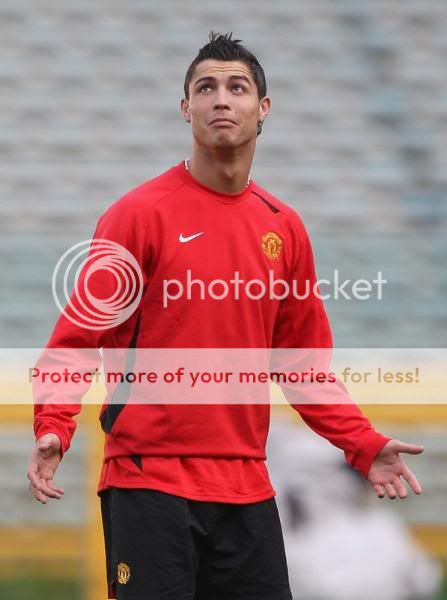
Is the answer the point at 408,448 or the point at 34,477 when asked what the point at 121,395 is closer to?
the point at 34,477

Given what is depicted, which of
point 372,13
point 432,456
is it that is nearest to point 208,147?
point 432,456

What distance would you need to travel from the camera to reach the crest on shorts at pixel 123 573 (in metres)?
2.77

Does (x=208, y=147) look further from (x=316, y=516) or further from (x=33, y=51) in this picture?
(x=33, y=51)

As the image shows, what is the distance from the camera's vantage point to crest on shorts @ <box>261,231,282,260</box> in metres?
2.95

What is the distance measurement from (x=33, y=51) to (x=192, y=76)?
2.90m

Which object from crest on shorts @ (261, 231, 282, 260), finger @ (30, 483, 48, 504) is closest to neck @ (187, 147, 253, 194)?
crest on shorts @ (261, 231, 282, 260)

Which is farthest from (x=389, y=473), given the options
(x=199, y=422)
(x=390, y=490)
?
(x=199, y=422)

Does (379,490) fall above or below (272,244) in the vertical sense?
below

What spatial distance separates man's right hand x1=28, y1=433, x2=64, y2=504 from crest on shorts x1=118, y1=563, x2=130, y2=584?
0.70 ft

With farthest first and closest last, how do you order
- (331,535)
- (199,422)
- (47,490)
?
(331,535) → (199,422) → (47,490)

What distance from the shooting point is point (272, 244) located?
2971mm

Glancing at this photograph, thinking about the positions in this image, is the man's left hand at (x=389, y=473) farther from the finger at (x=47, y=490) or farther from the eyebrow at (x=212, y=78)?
the eyebrow at (x=212, y=78)

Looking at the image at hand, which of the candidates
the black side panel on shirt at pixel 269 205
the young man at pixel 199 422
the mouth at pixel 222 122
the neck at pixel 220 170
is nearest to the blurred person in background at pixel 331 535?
the young man at pixel 199 422

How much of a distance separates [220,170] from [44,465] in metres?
0.77
